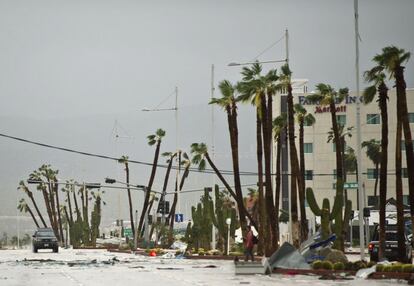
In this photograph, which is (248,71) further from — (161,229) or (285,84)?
(161,229)

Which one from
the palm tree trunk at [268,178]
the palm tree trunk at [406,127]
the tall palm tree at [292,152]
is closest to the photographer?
the palm tree trunk at [406,127]

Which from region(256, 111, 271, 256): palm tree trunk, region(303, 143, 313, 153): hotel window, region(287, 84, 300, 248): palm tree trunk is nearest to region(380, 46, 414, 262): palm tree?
region(287, 84, 300, 248): palm tree trunk

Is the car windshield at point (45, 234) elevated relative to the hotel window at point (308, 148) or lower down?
lower down

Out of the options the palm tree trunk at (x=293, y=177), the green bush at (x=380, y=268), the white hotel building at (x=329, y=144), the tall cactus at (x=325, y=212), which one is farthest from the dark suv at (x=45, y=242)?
the green bush at (x=380, y=268)

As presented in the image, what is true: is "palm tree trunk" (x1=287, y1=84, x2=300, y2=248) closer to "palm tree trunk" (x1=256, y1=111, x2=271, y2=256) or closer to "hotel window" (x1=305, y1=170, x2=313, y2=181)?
"palm tree trunk" (x1=256, y1=111, x2=271, y2=256)

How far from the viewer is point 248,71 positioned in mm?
50438

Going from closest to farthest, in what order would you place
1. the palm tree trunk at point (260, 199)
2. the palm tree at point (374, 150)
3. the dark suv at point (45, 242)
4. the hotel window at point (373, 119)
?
1. the palm tree trunk at point (260, 199)
2. the dark suv at point (45, 242)
3. the palm tree at point (374, 150)
4. the hotel window at point (373, 119)

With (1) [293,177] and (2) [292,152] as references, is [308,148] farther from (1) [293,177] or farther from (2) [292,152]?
(2) [292,152]

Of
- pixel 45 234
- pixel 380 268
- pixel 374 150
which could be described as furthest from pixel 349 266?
pixel 374 150

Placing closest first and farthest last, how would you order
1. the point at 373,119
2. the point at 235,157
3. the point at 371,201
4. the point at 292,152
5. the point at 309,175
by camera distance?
the point at 292,152 → the point at 235,157 → the point at 373,119 → the point at 309,175 → the point at 371,201

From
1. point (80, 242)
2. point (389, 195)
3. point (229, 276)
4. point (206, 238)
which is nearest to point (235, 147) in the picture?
point (206, 238)

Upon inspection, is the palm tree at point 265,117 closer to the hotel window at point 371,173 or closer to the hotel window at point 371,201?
the hotel window at point 371,201

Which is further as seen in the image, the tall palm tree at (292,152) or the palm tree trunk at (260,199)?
the palm tree trunk at (260,199)

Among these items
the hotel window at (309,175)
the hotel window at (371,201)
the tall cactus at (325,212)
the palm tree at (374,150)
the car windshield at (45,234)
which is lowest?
the car windshield at (45,234)
